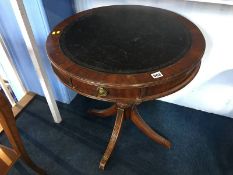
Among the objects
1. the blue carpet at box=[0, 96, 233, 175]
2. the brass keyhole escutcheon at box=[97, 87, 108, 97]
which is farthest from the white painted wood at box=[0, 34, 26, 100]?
the brass keyhole escutcheon at box=[97, 87, 108, 97]

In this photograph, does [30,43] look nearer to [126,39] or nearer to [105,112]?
[126,39]

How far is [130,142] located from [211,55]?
75cm

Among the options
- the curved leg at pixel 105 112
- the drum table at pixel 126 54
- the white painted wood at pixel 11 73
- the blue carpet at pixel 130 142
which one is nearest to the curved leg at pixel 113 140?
the blue carpet at pixel 130 142

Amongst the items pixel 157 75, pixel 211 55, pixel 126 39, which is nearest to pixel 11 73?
pixel 126 39

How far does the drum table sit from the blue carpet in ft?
1.87

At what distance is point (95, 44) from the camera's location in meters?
1.00

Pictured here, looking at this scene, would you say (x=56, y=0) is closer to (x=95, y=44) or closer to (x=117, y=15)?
(x=117, y=15)

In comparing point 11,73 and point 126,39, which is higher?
point 126,39

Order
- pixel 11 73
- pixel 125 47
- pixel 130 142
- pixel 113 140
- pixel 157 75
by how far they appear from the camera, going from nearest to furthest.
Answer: pixel 157 75
pixel 125 47
pixel 113 140
pixel 130 142
pixel 11 73

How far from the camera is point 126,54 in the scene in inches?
36.7

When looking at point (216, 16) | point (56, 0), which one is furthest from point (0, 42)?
point (216, 16)

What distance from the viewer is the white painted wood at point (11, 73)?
1577mm

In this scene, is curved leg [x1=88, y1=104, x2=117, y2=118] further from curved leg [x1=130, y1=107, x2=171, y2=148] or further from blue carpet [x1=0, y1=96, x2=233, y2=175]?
curved leg [x1=130, y1=107, x2=171, y2=148]

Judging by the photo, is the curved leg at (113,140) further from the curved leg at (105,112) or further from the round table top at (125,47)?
the round table top at (125,47)
